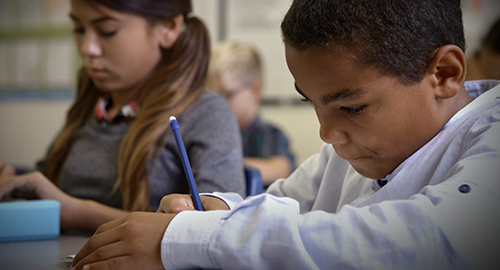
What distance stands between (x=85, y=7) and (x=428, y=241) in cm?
94

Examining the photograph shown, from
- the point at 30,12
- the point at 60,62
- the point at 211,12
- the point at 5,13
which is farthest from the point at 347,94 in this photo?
the point at 5,13

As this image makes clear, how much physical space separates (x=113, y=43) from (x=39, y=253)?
59cm

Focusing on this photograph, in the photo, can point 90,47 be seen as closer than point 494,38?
Yes

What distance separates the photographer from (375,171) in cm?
64

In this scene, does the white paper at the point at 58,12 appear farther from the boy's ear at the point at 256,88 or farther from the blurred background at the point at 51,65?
the boy's ear at the point at 256,88

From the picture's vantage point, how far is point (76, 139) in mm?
1230

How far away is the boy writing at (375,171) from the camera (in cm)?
42

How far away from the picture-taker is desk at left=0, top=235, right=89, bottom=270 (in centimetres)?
57

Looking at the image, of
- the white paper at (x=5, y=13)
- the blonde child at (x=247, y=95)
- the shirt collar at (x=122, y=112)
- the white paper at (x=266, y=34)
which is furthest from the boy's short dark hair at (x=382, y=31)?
the white paper at (x=5, y=13)

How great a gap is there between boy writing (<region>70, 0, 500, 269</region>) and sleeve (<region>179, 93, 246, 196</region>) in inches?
12.1

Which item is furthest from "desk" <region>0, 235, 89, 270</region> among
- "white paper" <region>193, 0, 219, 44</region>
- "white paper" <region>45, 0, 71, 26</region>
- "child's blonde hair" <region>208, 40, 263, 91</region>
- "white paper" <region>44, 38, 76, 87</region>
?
"white paper" <region>45, 0, 71, 26</region>

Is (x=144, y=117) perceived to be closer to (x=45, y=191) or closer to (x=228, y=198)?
(x=45, y=191)

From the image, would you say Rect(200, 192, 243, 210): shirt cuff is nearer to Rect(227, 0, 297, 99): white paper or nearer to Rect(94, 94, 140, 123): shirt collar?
Rect(94, 94, 140, 123): shirt collar

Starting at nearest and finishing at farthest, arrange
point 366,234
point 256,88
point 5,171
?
point 366,234 → point 5,171 → point 256,88
